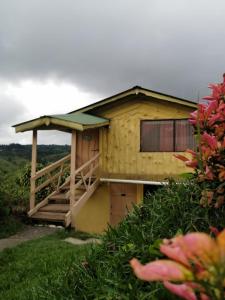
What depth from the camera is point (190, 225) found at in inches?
95.0

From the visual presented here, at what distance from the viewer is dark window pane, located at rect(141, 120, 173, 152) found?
1547 cm

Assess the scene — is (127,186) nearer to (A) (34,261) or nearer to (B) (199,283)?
(A) (34,261)

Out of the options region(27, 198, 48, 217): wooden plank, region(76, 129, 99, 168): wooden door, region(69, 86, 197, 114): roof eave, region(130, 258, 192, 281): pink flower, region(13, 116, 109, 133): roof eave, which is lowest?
region(27, 198, 48, 217): wooden plank

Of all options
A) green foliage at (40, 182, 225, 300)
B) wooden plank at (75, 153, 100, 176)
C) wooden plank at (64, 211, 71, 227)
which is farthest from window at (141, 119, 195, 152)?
green foliage at (40, 182, 225, 300)

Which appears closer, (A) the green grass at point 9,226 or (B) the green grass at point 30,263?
(B) the green grass at point 30,263

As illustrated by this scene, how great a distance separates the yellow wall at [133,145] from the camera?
50.5 feet

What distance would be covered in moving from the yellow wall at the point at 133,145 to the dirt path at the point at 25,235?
3.61 metres

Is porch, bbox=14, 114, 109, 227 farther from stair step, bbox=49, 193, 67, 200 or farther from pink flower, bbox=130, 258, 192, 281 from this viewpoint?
pink flower, bbox=130, 258, 192, 281

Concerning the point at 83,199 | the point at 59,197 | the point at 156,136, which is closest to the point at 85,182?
the point at 83,199

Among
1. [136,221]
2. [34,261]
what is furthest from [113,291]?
[34,261]

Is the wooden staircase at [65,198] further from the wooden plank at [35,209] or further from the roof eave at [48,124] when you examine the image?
the roof eave at [48,124]

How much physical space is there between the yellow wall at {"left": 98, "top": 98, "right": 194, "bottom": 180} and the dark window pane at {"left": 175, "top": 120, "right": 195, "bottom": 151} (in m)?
0.35

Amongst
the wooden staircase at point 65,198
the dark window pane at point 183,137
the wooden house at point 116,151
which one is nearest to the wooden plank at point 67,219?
the wooden staircase at point 65,198

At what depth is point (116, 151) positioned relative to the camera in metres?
16.1
